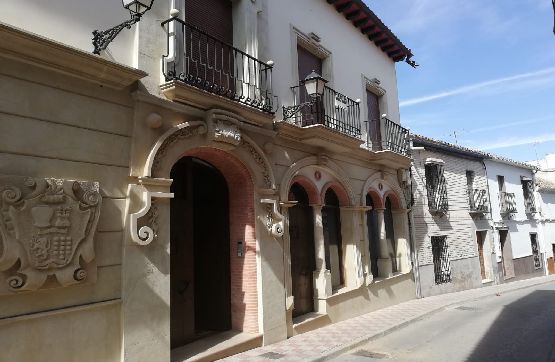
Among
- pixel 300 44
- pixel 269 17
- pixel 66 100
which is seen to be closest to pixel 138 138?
pixel 66 100

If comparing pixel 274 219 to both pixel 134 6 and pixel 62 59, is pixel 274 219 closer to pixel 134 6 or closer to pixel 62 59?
pixel 134 6

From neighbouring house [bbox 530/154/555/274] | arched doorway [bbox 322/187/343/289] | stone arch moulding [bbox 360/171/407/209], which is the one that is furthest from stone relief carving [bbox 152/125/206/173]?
neighbouring house [bbox 530/154/555/274]

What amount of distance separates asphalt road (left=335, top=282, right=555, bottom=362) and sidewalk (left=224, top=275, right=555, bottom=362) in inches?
7.1

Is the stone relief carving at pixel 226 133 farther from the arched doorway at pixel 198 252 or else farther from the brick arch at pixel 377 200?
the brick arch at pixel 377 200

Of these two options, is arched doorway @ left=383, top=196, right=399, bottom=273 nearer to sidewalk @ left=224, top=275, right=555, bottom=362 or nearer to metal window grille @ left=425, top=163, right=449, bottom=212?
sidewalk @ left=224, top=275, right=555, bottom=362

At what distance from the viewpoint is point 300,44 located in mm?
10180

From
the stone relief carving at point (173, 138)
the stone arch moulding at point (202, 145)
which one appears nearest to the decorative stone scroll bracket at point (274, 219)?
the stone arch moulding at point (202, 145)

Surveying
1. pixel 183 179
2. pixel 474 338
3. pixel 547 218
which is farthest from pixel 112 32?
pixel 547 218

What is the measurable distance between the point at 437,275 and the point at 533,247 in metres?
10.0

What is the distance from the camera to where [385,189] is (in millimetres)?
12906

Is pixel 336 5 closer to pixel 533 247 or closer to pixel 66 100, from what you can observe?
pixel 66 100

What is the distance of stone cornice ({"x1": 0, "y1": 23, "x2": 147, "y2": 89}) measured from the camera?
4.62m

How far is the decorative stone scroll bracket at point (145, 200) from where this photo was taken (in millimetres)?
5652

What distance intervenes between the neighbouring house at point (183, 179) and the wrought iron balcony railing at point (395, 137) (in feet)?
1.66
